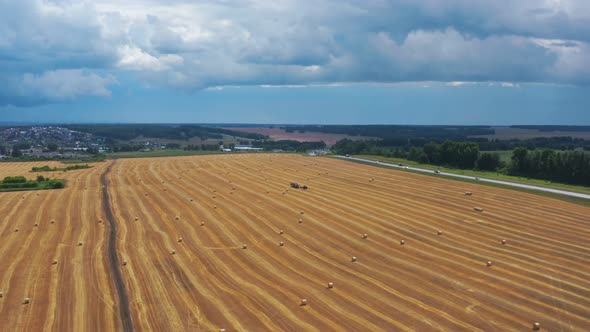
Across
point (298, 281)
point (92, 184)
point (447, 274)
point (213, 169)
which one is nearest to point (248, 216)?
point (298, 281)

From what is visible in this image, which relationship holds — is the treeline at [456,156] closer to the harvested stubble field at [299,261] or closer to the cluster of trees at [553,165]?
the cluster of trees at [553,165]

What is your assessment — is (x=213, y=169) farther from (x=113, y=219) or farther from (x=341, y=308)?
(x=341, y=308)

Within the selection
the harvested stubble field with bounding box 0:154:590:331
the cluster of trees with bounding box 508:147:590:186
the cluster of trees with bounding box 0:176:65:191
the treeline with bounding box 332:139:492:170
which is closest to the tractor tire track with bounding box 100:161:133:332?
the harvested stubble field with bounding box 0:154:590:331

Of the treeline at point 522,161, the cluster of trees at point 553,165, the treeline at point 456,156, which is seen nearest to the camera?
the cluster of trees at point 553,165

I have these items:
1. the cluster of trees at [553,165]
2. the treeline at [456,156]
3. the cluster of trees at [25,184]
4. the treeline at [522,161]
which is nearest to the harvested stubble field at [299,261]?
the cluster of trees at [25,184]

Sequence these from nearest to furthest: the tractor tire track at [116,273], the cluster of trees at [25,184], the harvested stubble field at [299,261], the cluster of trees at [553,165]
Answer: the tractor tire track at [116,273] → the harvested stubble field at [299,261] → the cluster of trees at [25,184] → the cluster of trees at [553,165]

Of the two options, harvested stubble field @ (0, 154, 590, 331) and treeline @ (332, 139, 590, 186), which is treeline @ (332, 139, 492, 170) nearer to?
treeline @ (332, 139, 590, 186)

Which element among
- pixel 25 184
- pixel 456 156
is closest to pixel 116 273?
pixel 25 184
